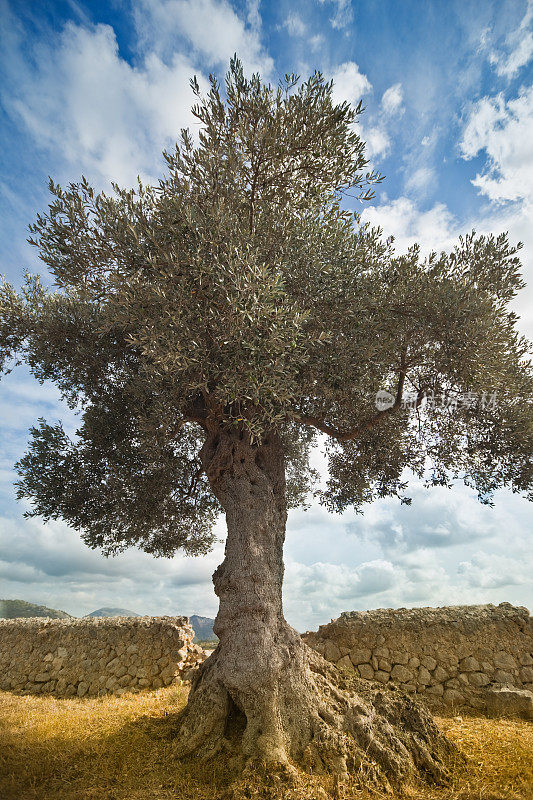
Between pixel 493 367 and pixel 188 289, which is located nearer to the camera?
pixel 188 289

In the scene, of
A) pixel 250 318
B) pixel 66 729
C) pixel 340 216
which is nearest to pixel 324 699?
pixel 66 729

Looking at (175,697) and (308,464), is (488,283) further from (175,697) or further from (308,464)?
(175,697)

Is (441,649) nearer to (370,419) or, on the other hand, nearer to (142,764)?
(370,419)

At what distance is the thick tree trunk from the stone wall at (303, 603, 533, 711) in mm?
3958

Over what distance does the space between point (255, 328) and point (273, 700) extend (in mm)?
6656

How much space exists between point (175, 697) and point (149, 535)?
16.5 feet

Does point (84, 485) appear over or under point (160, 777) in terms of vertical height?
over

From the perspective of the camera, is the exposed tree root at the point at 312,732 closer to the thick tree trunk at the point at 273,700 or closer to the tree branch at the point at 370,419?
the thick tree trunk at the point at 273,700

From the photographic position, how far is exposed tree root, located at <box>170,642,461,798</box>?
22.7ft

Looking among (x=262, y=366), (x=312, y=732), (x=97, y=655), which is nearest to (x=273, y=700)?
(x=312, y=732)

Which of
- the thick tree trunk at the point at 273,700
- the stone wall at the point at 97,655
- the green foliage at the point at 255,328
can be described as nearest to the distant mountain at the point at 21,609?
the stone wall at the point at 97,655

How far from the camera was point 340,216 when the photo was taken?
34.9ft

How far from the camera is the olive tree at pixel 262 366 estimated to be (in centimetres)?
794

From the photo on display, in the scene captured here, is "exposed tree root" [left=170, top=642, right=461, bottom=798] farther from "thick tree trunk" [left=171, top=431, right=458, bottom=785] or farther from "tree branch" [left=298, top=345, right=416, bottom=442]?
"tree branch" [left=298, top=345, right=416, bottom=442]
